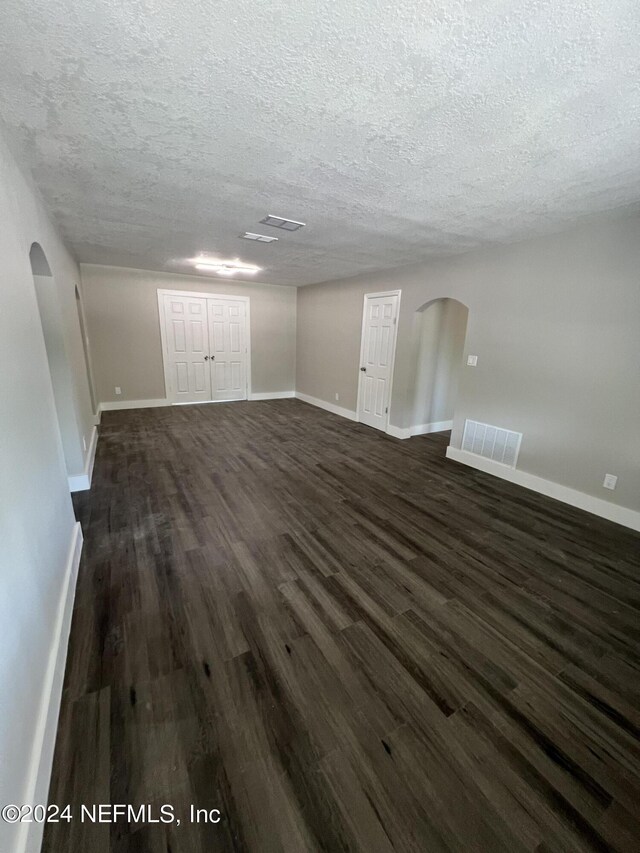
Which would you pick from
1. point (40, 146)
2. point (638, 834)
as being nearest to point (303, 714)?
point (638, 834)

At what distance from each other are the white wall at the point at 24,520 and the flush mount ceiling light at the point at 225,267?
2.82 meters

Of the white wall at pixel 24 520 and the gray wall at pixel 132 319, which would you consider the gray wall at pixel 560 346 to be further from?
the white wall at pixel 24 520

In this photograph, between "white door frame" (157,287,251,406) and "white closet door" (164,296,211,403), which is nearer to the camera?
"white door frame" (157,287,251,406)

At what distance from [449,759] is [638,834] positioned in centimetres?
58

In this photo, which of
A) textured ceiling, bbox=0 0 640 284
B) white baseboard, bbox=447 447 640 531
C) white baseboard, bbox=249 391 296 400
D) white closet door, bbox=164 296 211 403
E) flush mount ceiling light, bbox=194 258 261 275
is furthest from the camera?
white baseboard, bbox=249 391 296 400

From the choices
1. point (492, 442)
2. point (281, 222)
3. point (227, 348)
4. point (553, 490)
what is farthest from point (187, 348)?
point (553, 490)

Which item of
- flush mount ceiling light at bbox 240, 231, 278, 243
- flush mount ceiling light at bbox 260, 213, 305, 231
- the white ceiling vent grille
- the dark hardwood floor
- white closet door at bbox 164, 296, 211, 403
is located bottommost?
the dark hardwood floor

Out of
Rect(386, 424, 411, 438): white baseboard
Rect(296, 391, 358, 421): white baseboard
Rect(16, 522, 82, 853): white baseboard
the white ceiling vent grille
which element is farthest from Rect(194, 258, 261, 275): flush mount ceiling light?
Rect(16, 522, 82, 853): white baseboard

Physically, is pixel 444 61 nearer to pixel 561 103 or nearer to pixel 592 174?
pixel 561 103

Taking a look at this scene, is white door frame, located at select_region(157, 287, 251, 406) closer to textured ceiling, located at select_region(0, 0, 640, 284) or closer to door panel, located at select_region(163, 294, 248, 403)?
door panel, located at select_region(163, 294, 248, 403)

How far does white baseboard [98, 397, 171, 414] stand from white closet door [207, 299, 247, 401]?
1037 millimetres

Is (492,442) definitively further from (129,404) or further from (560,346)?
(129,404)

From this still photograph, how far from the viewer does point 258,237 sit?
3.49 metres

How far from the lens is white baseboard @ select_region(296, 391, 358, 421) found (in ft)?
20.2
